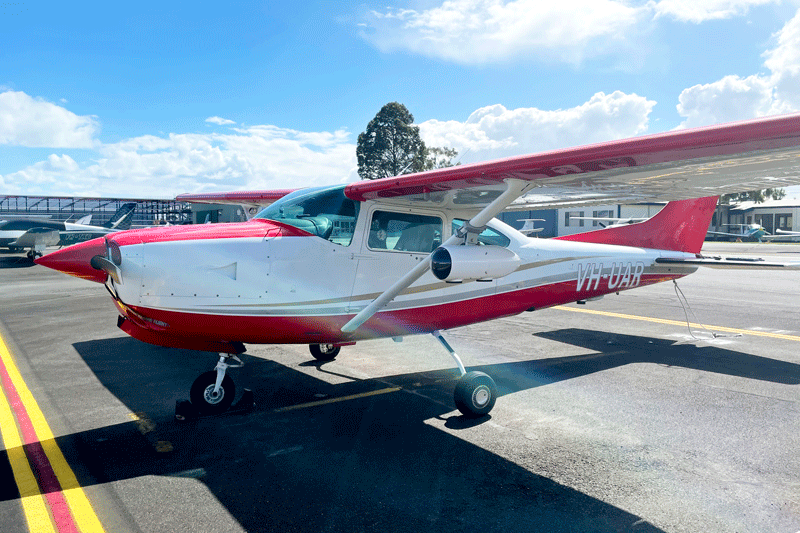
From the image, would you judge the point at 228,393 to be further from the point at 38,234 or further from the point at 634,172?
the point at 38,234

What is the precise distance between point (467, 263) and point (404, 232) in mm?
1356

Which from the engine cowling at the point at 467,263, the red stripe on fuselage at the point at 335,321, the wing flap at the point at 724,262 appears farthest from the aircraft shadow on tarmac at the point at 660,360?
the engine cowling at the point at 467,263

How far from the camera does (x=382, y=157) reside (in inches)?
2073

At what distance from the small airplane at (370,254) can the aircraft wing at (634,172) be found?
0.05ft

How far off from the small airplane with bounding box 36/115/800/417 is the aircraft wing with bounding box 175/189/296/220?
2.59 m

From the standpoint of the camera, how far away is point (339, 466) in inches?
159

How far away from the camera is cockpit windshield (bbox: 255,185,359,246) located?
5141mm

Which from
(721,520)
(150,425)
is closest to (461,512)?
(721,520)

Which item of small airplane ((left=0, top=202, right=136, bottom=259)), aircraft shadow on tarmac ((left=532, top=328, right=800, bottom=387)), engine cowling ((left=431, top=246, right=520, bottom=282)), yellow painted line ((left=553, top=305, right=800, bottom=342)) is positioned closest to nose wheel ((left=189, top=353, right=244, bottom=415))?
engine cowling ((left=431, top=246, right=520, bottom=282))

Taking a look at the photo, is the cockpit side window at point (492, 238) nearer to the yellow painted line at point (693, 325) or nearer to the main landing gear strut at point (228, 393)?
the main landing gear strut at point (228, 393)

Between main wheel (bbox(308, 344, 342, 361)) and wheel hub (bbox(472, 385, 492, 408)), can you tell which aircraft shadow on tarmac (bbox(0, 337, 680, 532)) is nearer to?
wheel hub (bbox(472, 385, 492, 408))

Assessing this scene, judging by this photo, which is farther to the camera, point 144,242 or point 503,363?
Answer: point 503,363

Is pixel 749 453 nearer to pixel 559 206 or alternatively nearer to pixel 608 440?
pixel 608 440

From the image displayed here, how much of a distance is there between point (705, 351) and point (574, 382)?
9.64ft
